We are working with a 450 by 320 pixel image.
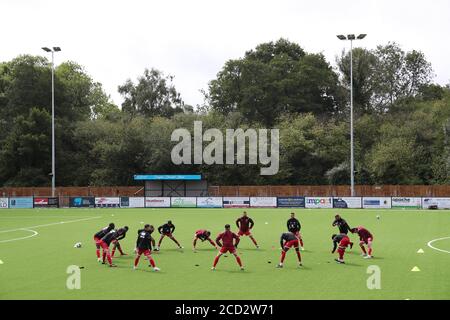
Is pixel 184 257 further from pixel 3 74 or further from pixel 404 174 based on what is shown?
pixel 3 74

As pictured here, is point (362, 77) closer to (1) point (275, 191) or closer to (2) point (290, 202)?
(1) point (275, 191)

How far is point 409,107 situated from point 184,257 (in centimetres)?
7198

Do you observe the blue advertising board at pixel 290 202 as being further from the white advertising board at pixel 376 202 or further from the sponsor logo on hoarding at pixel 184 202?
the sponsor logo on hoarding at pixel 184 202

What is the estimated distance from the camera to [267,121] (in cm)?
9644

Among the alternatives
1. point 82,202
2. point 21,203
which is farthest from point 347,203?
point 21,203

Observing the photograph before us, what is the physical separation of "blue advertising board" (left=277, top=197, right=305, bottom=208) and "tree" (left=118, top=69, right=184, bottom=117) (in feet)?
137

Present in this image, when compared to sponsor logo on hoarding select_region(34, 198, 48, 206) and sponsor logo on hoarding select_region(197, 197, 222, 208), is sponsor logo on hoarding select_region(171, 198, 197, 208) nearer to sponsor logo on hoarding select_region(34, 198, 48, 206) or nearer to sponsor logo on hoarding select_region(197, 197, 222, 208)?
sponsor logo on hoarding select_region(197, 197, 222, 208)

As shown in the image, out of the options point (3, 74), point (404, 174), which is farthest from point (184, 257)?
point (3, 74)

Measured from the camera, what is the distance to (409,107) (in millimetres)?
90000

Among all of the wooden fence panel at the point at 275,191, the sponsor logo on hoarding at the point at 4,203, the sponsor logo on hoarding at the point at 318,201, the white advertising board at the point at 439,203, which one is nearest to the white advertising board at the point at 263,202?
the sponsor logo on hoarding at the point at 318,201

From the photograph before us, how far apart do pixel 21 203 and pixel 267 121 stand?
1625 inches

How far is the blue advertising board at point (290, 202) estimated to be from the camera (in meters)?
66.4

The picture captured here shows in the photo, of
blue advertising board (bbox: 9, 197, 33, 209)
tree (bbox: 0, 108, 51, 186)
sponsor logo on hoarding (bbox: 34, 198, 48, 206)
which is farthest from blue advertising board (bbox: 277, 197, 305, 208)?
tree (bbox: 0, 108, 51, 186)

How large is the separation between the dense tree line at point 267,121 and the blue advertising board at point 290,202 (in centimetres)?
1632
